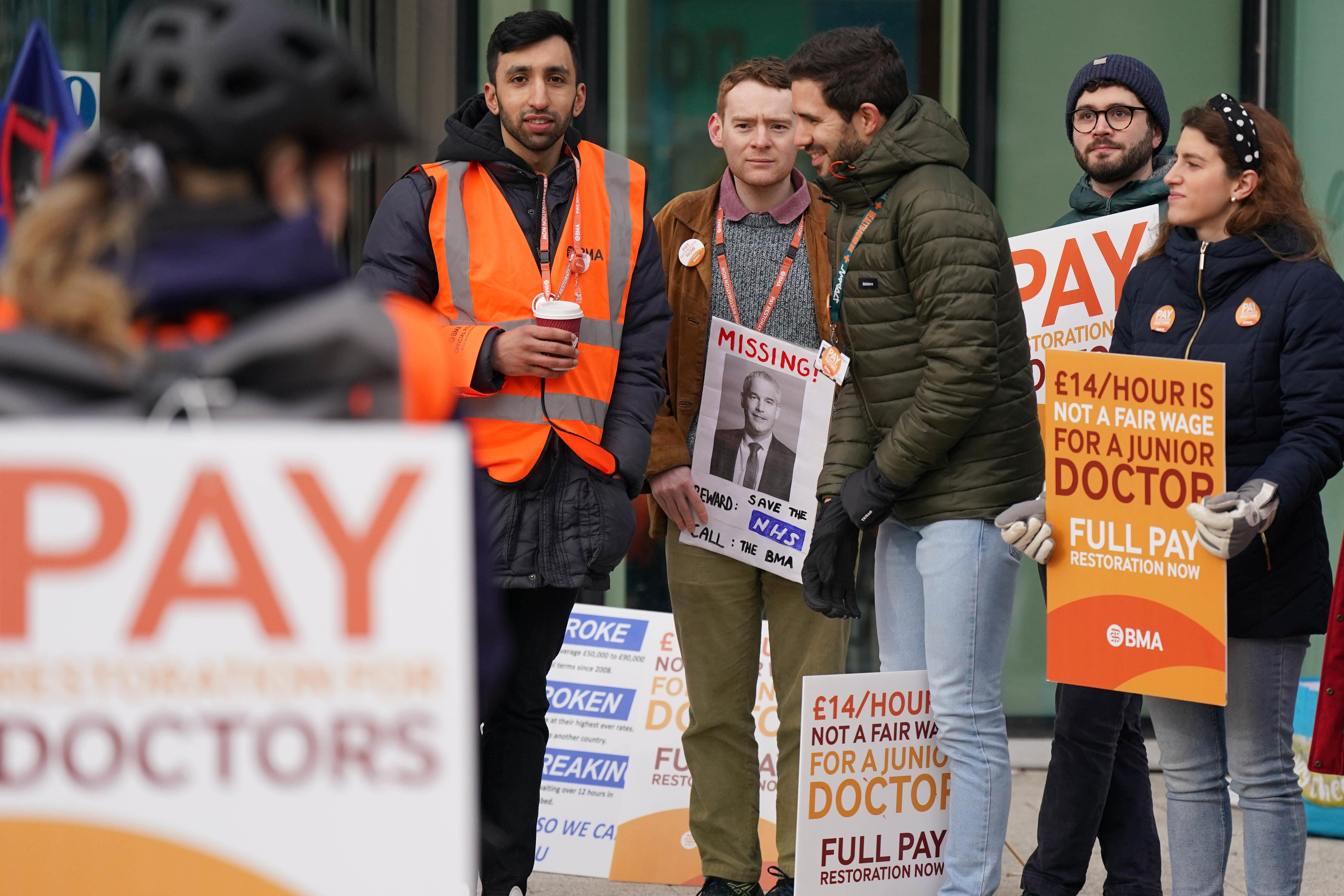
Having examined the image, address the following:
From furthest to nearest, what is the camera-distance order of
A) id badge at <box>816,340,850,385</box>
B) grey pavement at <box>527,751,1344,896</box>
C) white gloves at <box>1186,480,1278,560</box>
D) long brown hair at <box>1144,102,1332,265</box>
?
grey pavement at <box>527,751,1344,896</box> < id badge at <box>816,340,850,385</box> < long brown hair at <box>1144,102,1332,265</box> < white gloves at <box>1186,480,1278,560</box>

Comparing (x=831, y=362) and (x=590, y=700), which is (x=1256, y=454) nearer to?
(x=831, y=362)

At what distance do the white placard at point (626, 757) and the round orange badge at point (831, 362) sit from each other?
3.30 feet

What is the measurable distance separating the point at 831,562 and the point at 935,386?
0.56 meters

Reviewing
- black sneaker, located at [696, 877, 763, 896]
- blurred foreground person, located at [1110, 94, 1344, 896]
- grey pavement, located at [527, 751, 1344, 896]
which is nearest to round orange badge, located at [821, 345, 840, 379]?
blurred foreground person, located at [1110, 94, 1344, 896]

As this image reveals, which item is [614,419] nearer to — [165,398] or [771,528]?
[771,528]

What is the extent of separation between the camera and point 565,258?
4.07m

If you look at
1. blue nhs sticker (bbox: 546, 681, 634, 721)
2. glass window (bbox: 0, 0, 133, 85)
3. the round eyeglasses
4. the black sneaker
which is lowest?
the black sneaker

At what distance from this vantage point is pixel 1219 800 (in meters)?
3.76

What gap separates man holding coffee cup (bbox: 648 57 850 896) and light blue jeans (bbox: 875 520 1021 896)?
481mm

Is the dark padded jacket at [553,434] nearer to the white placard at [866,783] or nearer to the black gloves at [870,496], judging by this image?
the black gloves at [870,496]

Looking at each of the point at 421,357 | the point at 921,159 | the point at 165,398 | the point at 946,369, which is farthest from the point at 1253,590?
the point at 165,398

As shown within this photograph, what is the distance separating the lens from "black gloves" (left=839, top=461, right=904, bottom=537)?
3.92 meters

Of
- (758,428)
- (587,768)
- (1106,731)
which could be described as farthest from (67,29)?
(1106,731)

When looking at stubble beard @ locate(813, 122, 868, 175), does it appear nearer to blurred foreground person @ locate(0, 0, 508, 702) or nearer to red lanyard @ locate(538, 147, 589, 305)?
red lanyard @ locate(538, 147, 589, 305)
